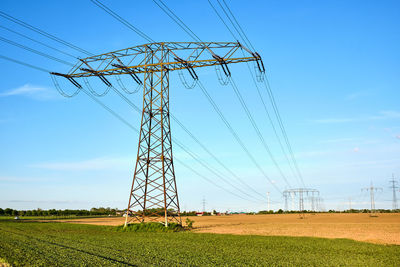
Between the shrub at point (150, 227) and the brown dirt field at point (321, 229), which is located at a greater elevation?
the shrub at point (150, 227)

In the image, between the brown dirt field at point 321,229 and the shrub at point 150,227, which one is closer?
the brown dirt field at point 321,229

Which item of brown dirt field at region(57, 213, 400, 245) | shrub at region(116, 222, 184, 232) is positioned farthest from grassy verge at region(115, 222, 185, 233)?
brown dirt field at region(57, 213, 400, 245)

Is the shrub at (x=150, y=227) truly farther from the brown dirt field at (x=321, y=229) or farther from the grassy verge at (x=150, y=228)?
the brown dirt field at (x=321, y=229)

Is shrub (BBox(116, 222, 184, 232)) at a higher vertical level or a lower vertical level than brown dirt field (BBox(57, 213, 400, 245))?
higher

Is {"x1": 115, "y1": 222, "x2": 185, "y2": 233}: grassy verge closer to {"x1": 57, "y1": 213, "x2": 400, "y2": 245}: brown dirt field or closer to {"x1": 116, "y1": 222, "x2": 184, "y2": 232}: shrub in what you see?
{"x1": 116, "y1": 222, "x2": 184, "y2": 232}: shrub

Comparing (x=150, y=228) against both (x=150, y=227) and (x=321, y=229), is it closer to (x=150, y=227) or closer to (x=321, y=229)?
(x=150, y=227)

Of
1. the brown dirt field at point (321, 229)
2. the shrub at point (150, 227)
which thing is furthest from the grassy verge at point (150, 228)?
the brown dirt field at point (321, 229)

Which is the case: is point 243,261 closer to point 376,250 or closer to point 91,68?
point 376,250

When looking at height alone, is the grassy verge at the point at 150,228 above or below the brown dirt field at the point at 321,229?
above

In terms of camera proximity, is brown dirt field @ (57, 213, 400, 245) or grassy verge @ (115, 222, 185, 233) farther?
grassy verge @ (115, 222, 185, 233)

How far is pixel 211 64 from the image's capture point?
35.2 metres

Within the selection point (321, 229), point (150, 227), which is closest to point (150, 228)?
point (150, 227)

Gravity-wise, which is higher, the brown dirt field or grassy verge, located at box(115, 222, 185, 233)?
grassy verge, located at box(115, 222, 185, 233)

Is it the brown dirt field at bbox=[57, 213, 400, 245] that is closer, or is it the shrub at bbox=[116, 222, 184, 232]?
the brown dirt field at bbox=[57, 213, 400, 245]
